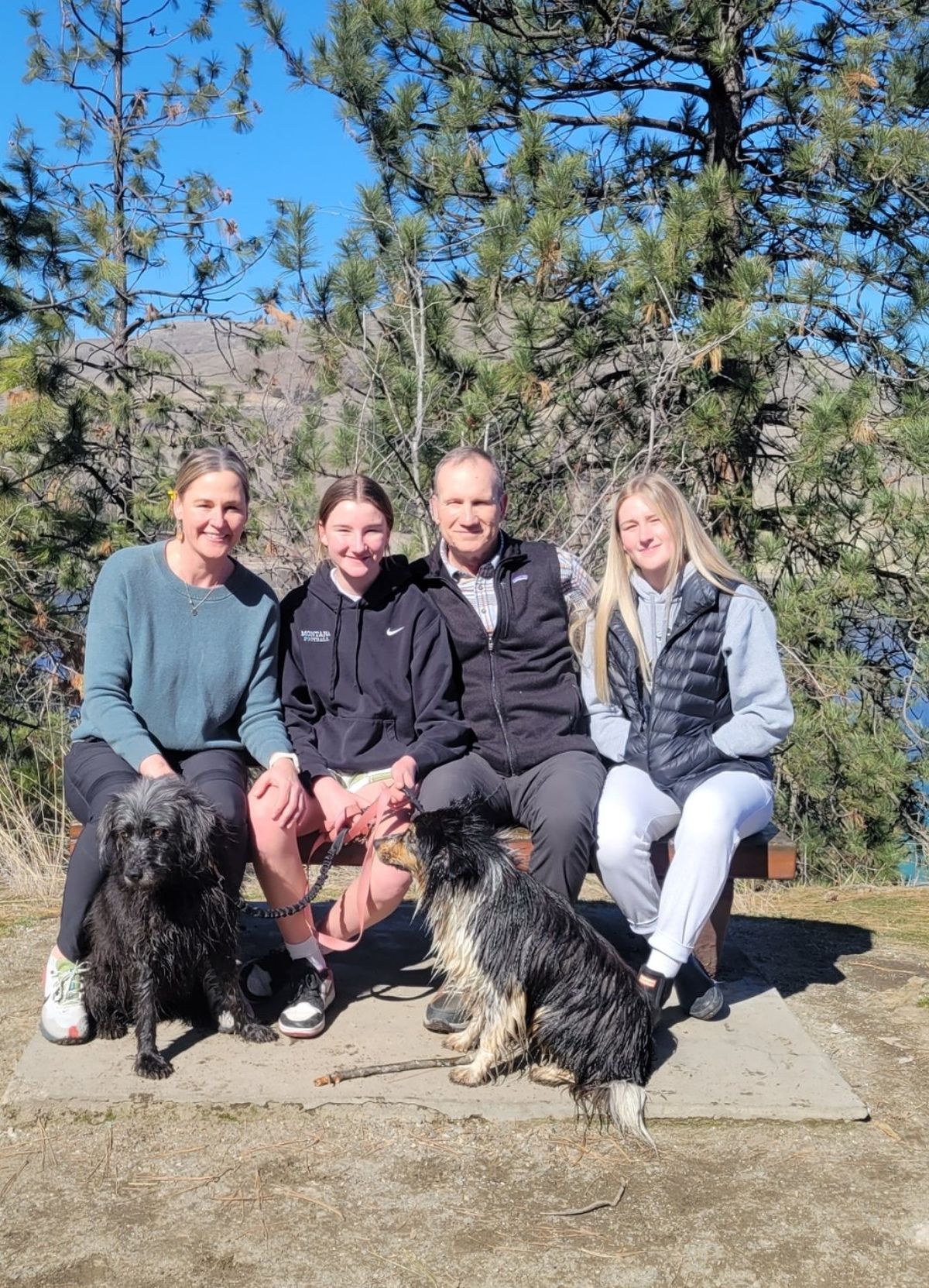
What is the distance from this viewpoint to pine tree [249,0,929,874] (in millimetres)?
7090

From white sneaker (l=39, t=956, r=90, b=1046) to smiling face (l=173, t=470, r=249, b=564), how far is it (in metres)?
1.34

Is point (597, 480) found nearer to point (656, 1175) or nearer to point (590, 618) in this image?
point (590, 618)

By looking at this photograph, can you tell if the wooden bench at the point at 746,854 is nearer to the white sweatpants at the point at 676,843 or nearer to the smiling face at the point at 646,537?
the white sweatpants at the point at 676,843

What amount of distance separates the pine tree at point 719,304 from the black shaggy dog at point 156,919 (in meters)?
4.24

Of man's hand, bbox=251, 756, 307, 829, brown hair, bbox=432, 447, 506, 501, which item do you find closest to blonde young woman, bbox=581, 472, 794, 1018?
brown hair, bbox=432, 447, 506, 501

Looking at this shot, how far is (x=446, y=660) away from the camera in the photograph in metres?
3.85

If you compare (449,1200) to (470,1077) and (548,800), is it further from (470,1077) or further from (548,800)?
(548,800)

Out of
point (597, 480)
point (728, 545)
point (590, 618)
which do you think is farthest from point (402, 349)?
point (590, 618)

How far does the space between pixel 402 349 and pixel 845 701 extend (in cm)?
374

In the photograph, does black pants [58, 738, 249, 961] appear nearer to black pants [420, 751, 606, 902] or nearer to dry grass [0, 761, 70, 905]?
black pants [420, 751, 606, 902]

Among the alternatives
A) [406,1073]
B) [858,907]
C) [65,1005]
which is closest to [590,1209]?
[406,1073]

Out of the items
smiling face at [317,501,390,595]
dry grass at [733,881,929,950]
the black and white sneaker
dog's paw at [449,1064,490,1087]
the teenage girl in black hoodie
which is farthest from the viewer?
dry grass at [733,881,929,950]

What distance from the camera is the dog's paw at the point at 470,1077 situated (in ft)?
10.5

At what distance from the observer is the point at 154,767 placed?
3.44 metres
